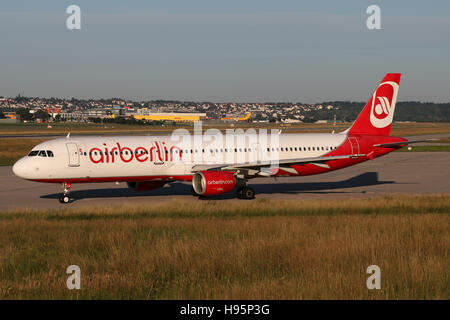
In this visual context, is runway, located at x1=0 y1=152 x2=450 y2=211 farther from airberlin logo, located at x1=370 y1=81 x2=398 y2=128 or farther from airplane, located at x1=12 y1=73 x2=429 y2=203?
airberlin logo, located at x1=370 y1=81 x2=398 y2=128

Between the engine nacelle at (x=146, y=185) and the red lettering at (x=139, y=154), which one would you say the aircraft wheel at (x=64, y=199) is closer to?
the engine nacelle at (x=146, y=185)

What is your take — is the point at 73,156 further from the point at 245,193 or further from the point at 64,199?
the point at 245,193

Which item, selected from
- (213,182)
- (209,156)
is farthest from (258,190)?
(213,182)

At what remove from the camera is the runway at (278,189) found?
31620 mm

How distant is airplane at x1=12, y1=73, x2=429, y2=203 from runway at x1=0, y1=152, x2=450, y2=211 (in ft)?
4.62

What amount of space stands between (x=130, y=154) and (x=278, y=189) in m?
10.9

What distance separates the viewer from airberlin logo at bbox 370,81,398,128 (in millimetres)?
35250

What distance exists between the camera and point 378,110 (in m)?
35.3

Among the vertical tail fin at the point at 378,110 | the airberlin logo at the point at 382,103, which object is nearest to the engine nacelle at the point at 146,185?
the vertical tail fin at the point at 378,110

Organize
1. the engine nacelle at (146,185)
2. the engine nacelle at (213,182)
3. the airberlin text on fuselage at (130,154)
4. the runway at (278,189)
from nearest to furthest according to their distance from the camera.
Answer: the engine nacelle at (213,182), the airberlin text on fuselage at (130,154), the runway at (278,189), the engine nacelle at (146,185)

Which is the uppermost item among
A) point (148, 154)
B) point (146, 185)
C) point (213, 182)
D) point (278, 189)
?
point (148, 154)

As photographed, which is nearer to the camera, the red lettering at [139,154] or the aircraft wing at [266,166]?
the red lettering at [139,154]

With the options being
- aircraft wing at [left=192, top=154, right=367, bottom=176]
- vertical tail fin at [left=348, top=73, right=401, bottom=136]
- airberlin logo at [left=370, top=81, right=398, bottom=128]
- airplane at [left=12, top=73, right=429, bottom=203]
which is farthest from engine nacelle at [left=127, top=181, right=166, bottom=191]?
airberlin logo at [left=370, top=81, right=398, bottom=128]

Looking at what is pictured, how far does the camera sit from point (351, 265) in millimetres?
13508
